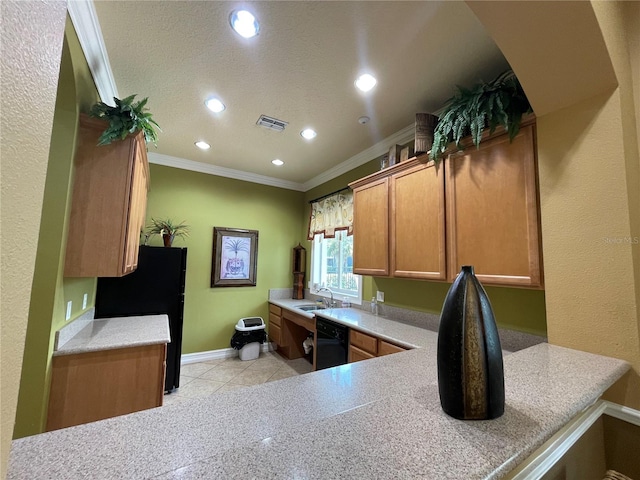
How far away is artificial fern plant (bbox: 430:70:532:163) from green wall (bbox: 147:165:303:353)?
9.99 ft

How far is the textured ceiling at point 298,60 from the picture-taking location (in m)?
1.51

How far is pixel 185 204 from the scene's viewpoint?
3.76m

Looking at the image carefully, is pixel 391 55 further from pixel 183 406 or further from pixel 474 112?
pixel 183 406

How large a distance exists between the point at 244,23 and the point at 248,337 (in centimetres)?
355

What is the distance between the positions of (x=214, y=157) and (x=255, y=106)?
1491 mm

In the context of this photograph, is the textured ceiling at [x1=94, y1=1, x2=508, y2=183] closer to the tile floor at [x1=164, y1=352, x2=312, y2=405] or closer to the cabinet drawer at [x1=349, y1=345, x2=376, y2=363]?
the cabinet drawer at [x1=349, y1=345, x2=376, y2=363]

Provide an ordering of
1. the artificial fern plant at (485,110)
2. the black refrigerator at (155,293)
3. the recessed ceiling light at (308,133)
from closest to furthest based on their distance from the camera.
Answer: the artificial fern plant at (485,110)
the black refrigerator at (155,293)
the recessed ceiling light at (308,133)

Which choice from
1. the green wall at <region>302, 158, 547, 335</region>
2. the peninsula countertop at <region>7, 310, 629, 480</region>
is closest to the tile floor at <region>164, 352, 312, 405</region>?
the green wall at <region>302, 158, 547, 335</region>

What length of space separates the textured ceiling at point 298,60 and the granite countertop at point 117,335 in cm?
198

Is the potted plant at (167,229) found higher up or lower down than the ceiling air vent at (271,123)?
lower down

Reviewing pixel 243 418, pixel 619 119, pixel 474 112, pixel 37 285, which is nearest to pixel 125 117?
pixel 37 285

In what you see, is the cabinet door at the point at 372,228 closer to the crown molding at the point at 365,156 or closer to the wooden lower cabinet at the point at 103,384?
the crown molding at the point at 365,156

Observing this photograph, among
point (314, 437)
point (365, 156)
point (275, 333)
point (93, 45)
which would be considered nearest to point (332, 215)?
point (365, 156)

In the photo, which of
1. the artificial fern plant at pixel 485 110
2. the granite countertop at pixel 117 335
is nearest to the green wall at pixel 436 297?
the artificial fern plant at pixel 485 110
